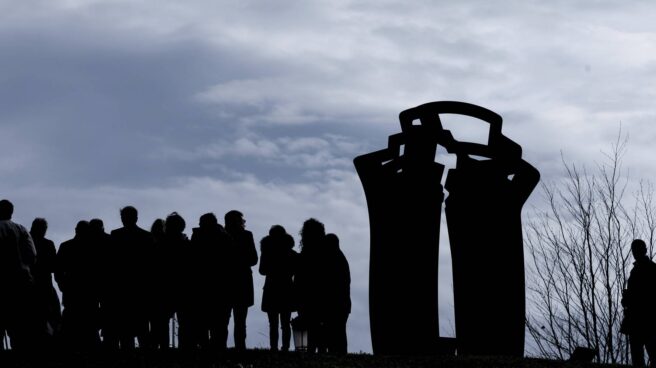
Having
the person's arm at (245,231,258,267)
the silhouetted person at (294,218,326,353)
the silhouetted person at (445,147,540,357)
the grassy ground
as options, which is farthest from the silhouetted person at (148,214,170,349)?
the silhouetted person at (445,147,540,357)

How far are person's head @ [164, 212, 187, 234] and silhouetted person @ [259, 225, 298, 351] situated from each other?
1.05 meters

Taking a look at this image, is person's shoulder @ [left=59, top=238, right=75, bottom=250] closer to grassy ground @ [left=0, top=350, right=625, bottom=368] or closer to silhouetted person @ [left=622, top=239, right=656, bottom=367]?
grassy ground @ [left=0, top=350, right=625, bottom=368]

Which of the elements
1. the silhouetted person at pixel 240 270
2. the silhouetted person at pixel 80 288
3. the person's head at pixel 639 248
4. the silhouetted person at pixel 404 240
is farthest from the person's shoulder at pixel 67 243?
the person's head at pixel 639 248

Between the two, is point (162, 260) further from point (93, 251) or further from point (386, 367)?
point (386, 367)

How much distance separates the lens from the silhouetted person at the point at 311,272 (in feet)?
46.6

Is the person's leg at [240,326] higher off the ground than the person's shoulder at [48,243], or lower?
lower

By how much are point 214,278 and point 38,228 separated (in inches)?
91.1

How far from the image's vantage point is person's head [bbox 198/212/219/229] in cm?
1346

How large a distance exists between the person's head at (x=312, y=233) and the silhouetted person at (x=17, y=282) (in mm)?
3250

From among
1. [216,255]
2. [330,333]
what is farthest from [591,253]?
[216,255]

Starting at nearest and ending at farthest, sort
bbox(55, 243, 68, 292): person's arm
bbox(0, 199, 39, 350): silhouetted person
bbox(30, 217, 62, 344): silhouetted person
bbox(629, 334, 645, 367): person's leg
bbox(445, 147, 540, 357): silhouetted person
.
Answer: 1. bbox(0, 199, 39, 350): silhouetted person
2. bbox(30, 217, 62, 344): silhouetted person
3. bbox(55, 243, 68, 292): person's arm
4. bbox(629, 334, 645, 367): person's leg
5. bbox(445, 147, 540, 357): silhouetted person

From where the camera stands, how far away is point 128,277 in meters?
13.6

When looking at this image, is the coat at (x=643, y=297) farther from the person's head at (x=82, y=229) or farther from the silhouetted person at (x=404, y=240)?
the person's head at (x=82, y=229)

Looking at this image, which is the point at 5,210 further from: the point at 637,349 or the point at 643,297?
the point at 637,349
